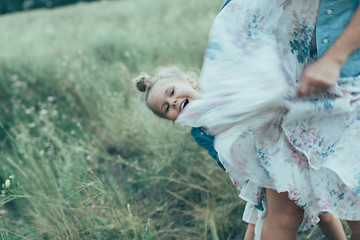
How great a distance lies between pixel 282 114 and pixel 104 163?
222cm

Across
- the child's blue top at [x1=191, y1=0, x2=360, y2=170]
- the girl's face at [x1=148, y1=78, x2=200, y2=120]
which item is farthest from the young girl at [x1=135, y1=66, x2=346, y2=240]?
the child's blue top at [x1=191, y1=0, x2=360, y2=170]

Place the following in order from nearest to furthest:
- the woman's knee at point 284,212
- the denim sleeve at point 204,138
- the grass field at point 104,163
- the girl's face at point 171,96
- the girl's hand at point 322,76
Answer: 1. the girl's hand at point 322,76
2. the woman's knee at point 284,212
3. the denim sleeve at point 204,138
4. the girl's face at point 171,96
5. the grass field at point 104,163

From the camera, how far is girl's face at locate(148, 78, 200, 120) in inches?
62.9

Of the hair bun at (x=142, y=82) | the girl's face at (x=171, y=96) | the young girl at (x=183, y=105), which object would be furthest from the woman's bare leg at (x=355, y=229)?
the hair bun at (x=142, y=82)

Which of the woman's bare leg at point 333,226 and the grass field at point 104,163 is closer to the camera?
the woman's bare leg at point 333,226

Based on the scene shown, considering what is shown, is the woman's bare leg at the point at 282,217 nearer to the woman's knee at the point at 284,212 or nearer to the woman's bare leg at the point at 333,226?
the woman's knee at the point at 284,212

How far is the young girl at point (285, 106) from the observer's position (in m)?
0.93

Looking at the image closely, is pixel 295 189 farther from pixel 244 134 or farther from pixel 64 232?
pixel 64 232

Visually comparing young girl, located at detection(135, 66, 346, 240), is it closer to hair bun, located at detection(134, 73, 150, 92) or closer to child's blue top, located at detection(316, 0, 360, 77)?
hair bun, located at detection(134, 73, 150, 92)

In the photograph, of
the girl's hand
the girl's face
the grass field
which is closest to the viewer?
the girl's hand

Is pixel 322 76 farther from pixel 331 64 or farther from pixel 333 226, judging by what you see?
pixel 333 226

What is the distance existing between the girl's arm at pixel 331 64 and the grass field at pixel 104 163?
32.2 inches

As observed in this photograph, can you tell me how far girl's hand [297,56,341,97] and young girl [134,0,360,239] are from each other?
0.03 meters

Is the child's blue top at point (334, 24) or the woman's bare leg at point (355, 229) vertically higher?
the child's blue top at point (334, 24)
